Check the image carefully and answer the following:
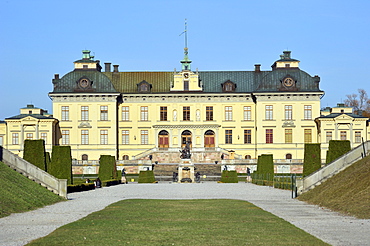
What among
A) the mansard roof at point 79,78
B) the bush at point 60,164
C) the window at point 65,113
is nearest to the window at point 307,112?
the mansard roof at point 79,78

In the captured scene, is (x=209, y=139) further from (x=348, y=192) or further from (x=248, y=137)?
(x=348, y=192)

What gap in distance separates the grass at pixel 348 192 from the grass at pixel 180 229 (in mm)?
2125

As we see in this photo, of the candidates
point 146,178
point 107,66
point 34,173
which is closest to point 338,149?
point 34,173

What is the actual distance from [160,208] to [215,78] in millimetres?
50600

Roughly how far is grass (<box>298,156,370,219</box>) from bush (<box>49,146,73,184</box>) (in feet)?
43.8

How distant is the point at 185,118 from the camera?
69.1m

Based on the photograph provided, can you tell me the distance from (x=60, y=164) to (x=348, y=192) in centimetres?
1737

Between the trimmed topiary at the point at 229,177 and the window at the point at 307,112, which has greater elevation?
the window at the point at 307,112

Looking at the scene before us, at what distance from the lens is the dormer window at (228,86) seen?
226ft

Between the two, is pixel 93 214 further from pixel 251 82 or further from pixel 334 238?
pixel 251 82

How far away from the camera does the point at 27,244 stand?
12383 mm

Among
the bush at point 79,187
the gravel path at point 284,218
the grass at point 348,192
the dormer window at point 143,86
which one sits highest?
the dormer window at point 143,86

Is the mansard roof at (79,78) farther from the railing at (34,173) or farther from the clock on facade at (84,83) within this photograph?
the railing at (34,173)

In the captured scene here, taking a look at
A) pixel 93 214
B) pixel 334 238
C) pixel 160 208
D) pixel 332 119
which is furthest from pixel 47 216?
pixel 332 119
